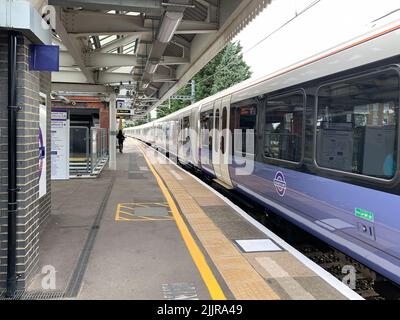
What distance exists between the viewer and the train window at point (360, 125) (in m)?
3.90

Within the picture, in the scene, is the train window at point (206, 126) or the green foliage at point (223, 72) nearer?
the train window at point (206, 126)

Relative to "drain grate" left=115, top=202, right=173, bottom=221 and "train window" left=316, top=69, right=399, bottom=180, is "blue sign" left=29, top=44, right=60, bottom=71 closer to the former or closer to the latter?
"train window" left=316, top=69, right=399, bottom=180

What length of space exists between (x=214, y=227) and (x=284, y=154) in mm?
1595

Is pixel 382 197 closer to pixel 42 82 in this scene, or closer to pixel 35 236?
pixel 35 236

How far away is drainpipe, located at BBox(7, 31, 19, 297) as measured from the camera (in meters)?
3.74

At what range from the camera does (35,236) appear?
14.8 ft

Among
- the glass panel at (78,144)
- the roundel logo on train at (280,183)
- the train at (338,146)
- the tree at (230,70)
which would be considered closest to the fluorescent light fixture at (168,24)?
the train at (338,146)

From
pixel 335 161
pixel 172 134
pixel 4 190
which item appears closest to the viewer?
pixel 4 190

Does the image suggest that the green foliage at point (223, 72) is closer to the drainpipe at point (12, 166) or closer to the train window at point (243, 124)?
the train window at point (243, 124)

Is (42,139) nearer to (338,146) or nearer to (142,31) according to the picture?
(338,146)

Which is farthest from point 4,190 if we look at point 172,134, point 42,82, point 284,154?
point 172,134

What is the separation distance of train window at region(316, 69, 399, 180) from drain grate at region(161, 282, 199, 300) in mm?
2117

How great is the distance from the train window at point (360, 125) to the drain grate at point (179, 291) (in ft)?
6.95

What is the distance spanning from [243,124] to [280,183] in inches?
103
